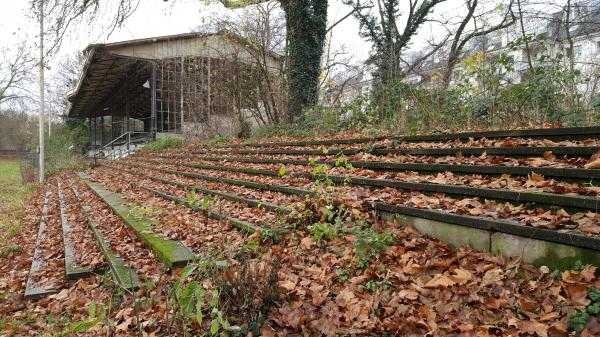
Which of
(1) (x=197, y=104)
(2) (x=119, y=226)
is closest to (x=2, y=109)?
(1) (x=197, y=104)

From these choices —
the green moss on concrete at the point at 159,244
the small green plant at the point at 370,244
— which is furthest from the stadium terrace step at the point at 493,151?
the green moss on concrete at the point at 159,244

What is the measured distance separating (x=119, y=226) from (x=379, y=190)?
4040 mm

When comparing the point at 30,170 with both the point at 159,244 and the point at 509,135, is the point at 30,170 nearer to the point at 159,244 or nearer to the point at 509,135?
the point at 159,244

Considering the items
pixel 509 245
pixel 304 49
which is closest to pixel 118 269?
pixel 509 245

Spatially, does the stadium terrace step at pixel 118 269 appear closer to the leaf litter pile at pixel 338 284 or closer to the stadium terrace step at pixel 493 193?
the leaf litter pile at pixel 338 284

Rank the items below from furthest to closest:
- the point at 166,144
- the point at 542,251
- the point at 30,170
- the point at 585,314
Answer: the point at 30,170 < the point at 166,144 < the point at 542,251 < the point at 585,314

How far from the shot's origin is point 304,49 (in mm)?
12789

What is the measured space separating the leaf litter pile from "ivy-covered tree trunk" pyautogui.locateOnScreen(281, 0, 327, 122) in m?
8.43

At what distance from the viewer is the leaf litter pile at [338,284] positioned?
213 centimetres

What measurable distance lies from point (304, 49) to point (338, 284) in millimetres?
11010

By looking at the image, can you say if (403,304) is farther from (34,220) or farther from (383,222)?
(34,220)

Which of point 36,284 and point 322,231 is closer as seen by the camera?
point 322,231

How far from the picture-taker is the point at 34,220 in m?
8.66

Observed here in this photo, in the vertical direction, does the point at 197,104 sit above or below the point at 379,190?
above
